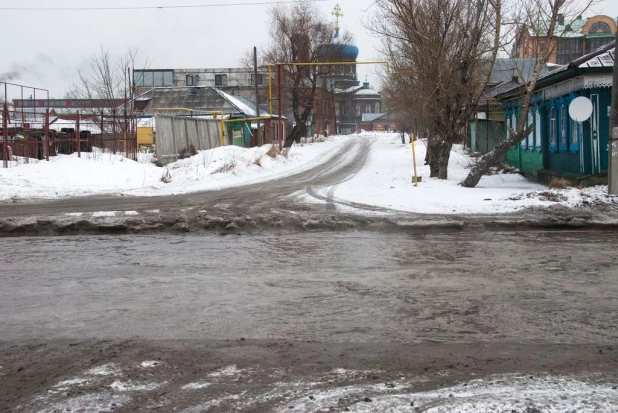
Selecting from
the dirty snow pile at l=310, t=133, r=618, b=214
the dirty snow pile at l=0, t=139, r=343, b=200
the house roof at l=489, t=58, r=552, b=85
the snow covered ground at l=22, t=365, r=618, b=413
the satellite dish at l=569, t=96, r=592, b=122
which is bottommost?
the snow covered ground at l=22, t=365, r=618, b=413

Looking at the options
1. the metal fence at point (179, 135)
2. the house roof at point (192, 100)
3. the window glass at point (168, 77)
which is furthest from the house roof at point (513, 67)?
the window glass at point (168, 77)

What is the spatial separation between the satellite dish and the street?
657 cm

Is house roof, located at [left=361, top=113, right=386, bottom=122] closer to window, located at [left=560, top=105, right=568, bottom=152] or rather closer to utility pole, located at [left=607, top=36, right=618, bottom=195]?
window, located at [left=560, top=105, right=568, bottom=152]

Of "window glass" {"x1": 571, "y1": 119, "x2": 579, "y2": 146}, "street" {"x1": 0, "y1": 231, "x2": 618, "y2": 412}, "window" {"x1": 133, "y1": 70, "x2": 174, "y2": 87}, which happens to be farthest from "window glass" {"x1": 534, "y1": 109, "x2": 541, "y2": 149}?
"window" {"x1": 133, "y1": 70, "x2": 174, "y2": 87}

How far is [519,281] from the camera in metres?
6.42

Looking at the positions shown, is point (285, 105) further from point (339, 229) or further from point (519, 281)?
point (519, 281)

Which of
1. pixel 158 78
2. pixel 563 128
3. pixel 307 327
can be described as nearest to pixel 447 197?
pixel 563 128

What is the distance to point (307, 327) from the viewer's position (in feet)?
16.1

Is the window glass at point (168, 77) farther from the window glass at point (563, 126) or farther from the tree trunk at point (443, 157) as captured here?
the window glass at point (563, 126)

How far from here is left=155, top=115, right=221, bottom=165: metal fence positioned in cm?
2531

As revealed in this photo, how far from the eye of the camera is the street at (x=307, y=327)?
358 cm

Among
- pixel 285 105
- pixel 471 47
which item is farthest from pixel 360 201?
pixel 285 105

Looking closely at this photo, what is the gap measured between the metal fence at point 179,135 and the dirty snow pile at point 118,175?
2.81 ft

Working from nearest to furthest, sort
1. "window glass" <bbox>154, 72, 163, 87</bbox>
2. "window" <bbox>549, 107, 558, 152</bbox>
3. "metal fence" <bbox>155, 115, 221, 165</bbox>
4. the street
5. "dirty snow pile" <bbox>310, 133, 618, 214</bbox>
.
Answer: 1. the street
2. "dirty snow pile" <bbox>310, 133, 618, 214</bbox>
3. "window" <bbox>549, 107, 558, 152</bbox>
4. "metal fence" <bbox>155, 115, 221, 165</bbox>
5. "window glass" <bbox>154, 72, 163, 87</bbox>
